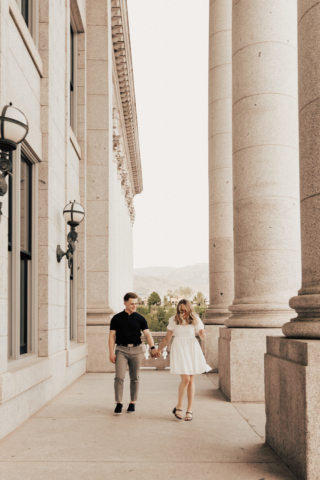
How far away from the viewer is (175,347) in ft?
29.9

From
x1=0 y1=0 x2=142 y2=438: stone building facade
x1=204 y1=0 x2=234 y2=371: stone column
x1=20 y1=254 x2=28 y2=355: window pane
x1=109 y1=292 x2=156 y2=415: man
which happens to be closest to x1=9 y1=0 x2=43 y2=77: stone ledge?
x1=0 y1=0 x2=142 y2=438: stone building facade

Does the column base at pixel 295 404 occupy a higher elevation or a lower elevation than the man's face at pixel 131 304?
lower

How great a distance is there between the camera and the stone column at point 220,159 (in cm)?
1814

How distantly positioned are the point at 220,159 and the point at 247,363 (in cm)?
952

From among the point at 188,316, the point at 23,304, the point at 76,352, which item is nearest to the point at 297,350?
the point at 188,316

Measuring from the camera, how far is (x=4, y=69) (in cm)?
795

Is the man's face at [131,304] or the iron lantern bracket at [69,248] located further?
the iron lantern bracket at [69,248]

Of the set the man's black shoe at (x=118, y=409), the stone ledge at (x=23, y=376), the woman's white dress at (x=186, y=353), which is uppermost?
the woman's white dress at (x=186, y=353)

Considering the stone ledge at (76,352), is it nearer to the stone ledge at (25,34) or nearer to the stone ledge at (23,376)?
the stone ledge at (23,376)

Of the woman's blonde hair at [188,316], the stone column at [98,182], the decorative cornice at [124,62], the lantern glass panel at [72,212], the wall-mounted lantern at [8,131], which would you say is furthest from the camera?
the decorative cornice at [124,62]

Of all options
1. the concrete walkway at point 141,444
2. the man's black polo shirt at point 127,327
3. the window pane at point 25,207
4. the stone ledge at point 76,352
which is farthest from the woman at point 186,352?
the stone ledge at point 76,352

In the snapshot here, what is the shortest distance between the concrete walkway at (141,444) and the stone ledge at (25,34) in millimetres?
6930

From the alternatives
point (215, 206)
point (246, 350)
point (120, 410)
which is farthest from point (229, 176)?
point (120, 410)

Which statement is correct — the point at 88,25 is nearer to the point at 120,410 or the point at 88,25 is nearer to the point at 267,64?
the point at 267,64
